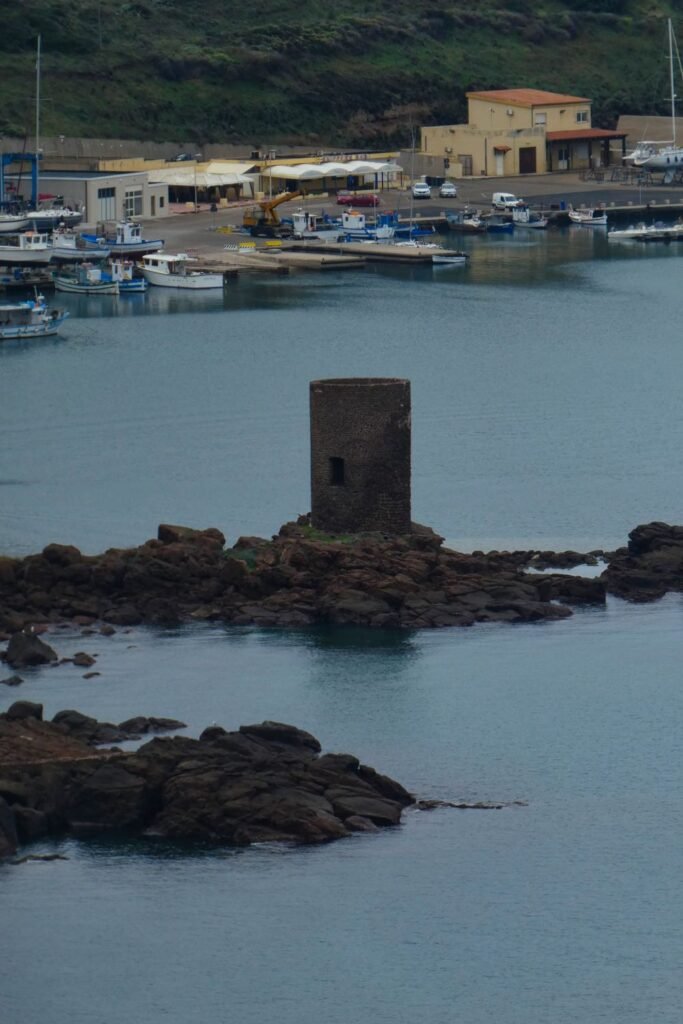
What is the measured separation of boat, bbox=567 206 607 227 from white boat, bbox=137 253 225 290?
61.5 ft

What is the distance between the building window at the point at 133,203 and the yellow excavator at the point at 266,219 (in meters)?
3.26

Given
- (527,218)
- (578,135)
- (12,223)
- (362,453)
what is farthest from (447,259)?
(362,453)

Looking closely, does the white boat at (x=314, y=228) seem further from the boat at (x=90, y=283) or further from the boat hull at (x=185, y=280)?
the boat at (x=90, y=283)

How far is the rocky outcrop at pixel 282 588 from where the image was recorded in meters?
34.5

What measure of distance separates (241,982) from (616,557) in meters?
14.3

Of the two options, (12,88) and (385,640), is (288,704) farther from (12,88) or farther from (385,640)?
(12,88)

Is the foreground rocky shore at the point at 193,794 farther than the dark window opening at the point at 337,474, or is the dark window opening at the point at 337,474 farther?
the dark window opening at the point at 337,474

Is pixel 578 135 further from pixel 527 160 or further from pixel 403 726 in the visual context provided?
pixel 403 726

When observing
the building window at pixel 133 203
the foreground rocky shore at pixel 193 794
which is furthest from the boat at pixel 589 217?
the foreground rocky shore at pixel 193 794

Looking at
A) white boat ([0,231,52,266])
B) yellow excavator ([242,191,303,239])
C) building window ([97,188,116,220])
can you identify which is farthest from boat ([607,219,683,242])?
white boat ([0,231,52,266])

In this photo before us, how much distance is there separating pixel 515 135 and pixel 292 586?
209 feet

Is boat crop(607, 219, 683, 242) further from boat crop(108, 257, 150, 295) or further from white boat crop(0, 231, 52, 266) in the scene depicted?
white boat crop(0, 231, 52, 266)

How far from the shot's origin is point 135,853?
26.5 metres

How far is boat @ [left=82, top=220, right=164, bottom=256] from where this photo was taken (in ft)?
255
